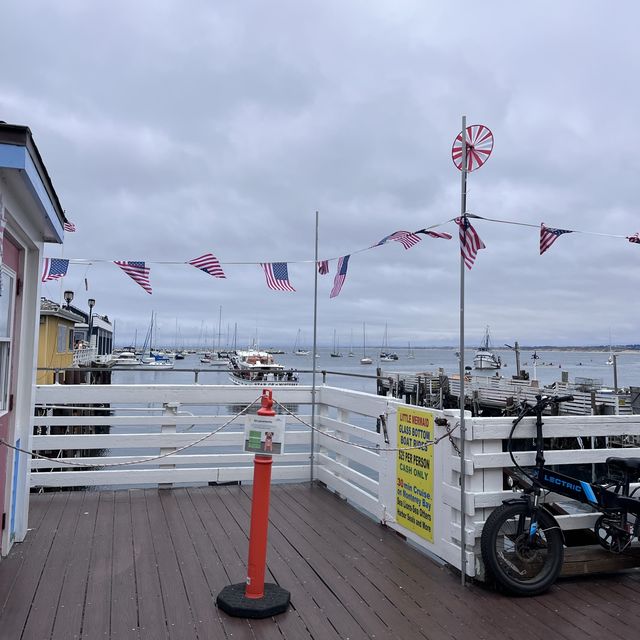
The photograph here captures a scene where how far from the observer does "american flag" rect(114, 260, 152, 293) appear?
6.96 m

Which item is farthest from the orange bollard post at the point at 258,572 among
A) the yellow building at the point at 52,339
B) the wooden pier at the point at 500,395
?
the wooden pier at the point at 500,395

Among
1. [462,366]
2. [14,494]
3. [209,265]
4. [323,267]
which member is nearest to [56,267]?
[209,265]

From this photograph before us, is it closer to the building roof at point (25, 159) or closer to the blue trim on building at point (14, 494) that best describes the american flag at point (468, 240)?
the building roof at point (25, 159)

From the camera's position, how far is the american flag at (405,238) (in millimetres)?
4848

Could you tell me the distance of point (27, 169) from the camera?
2.72 meters

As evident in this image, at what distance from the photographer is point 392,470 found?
4.47 m

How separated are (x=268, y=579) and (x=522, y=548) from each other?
1.62 m

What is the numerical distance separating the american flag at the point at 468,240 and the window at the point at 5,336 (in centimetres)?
301

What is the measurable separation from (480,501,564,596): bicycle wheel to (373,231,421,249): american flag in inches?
98.0

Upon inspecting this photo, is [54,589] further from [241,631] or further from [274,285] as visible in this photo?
[274,285]

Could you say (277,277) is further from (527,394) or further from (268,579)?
(527,394)

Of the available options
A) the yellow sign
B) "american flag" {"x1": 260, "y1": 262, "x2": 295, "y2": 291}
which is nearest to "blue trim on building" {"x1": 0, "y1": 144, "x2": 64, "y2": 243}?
the yellow sign

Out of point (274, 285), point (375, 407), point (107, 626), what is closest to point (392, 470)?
point (375, 407)

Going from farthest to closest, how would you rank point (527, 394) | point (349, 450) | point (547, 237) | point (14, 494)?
point (527, 394) → point (349, 450) → point (547, 237) → point (14, 494)
